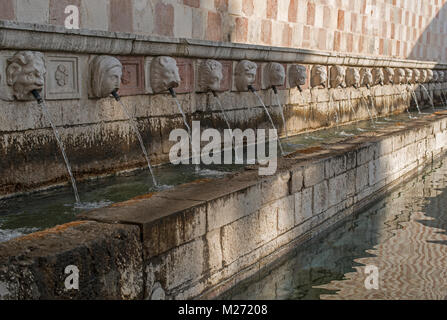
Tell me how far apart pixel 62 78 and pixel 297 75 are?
14.3ft

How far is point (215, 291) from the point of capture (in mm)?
3389

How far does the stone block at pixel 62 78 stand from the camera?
4230 mm

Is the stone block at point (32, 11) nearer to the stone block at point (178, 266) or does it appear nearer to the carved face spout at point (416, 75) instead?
the stone block at point (178, 266)

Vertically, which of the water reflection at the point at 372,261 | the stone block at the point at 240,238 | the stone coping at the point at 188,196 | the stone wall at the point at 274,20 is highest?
the stone wall at the point at 274,20

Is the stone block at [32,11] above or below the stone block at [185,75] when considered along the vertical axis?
above

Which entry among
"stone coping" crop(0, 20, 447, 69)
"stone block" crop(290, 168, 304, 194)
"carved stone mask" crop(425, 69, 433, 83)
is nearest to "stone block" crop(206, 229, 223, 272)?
"stone block" crop(290, 168, 304, 194)

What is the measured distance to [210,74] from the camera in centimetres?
596

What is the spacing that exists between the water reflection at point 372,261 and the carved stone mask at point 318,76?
3184 mm

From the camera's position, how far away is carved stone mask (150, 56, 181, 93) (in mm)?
5215

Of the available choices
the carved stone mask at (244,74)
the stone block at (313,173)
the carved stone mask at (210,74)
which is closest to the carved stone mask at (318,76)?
the carved stone mask at (244,74)

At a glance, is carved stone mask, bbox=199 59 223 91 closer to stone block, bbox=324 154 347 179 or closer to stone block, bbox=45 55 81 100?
stone block, bbox=324 154 347 179
